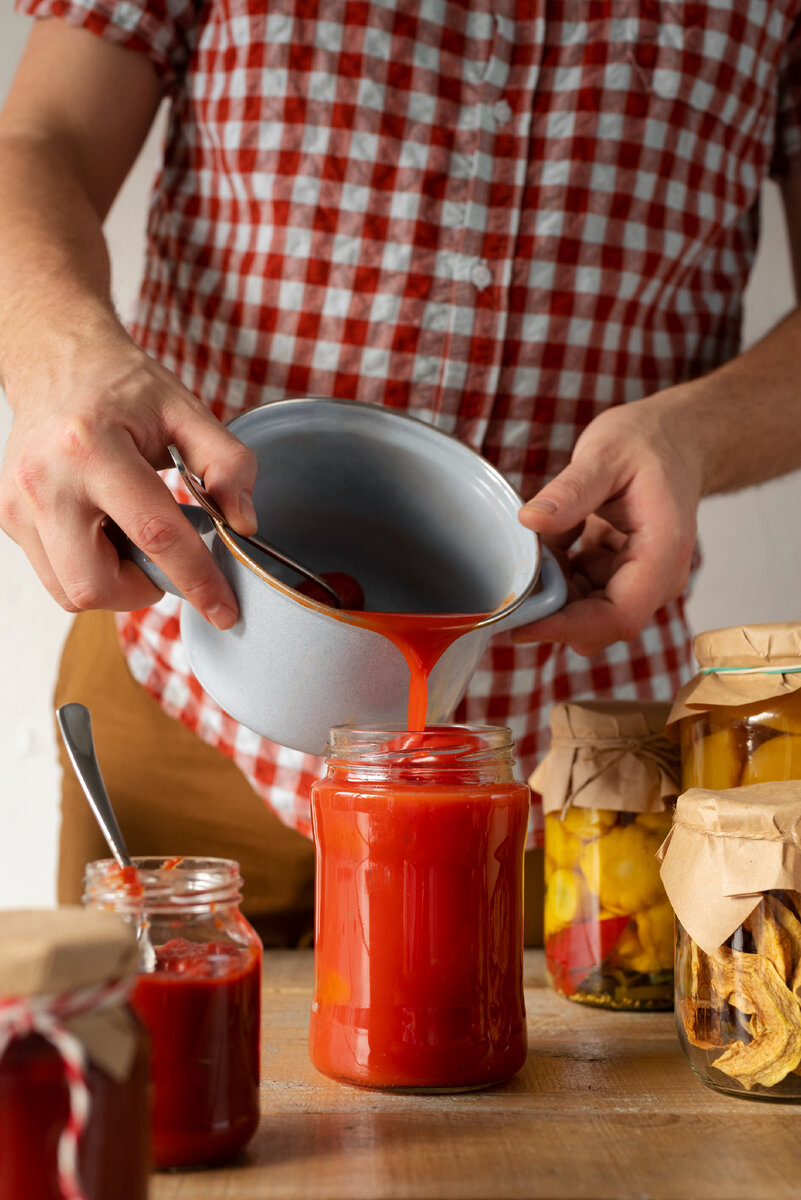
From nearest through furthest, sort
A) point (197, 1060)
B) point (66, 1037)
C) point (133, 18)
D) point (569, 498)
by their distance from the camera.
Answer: point (66, 1037), point (197, 1060), point (569, 498), point (133, 18)

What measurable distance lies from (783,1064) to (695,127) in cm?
94

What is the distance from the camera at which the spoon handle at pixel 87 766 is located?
0.70 m

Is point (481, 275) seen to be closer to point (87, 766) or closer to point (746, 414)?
point (746, 414)

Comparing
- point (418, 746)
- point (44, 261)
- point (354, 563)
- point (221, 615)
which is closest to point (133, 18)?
point (44, 261)

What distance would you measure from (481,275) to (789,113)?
0.46 m

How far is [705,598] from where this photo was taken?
1.87m

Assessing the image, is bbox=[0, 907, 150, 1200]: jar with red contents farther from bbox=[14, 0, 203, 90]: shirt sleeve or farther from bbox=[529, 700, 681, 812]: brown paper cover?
bbox=[14, 0, 203, 90]: shirt sleeve

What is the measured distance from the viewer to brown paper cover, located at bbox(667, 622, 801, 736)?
2.43 feet

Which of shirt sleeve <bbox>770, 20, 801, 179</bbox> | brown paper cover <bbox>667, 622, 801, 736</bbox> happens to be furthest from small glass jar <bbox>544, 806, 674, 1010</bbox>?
shirt sleeve <bbox>770, 20, 801, 179</bbox>

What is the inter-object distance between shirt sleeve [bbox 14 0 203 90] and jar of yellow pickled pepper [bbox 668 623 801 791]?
2.69 feet

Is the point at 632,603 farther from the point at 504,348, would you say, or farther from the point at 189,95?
the point at 189,95

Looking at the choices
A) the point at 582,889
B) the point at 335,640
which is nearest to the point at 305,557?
the point at 335,640

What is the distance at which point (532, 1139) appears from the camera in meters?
0.62

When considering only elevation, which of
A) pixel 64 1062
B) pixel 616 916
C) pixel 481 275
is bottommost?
pixel 616 916
